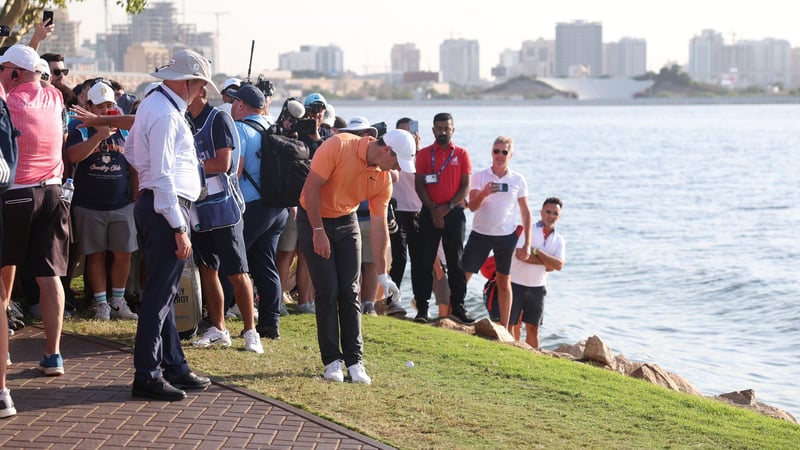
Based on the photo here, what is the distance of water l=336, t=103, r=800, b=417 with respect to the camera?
1575 centimetres

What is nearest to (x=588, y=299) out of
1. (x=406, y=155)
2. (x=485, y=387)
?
(x=485, y=387)

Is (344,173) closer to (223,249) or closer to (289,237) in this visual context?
(223,249)

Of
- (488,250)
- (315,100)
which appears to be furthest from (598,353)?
(315,100)

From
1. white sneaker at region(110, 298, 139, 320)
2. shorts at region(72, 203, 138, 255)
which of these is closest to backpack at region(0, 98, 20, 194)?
shorts at region(72, 203, 138, 255)

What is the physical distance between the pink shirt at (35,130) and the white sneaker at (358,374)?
2.29 m

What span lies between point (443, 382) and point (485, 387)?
0.99 feet

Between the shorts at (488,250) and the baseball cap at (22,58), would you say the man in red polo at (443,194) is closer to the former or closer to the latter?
the shorts at (488,250)

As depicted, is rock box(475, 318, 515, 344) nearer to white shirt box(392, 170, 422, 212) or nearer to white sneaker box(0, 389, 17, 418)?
white shirt box(392, 170, 422, 212)

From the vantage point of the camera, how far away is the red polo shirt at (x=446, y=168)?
38.7 feet

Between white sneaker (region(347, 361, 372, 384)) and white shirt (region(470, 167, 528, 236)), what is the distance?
4.19 metres

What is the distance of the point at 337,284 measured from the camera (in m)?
7.81

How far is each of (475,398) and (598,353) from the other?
323cm

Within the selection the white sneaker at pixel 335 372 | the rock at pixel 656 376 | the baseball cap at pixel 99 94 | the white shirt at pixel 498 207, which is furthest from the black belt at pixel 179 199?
the white shirt at pixel 498 207

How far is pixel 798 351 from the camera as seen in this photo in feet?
52.7
